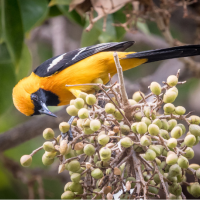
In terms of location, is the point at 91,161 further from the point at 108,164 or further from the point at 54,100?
the point at 54,100

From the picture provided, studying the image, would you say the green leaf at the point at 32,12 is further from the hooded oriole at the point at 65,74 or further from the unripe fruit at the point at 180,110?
the unripe fruit at the point at 180,110

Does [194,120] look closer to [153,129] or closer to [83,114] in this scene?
[153,129]

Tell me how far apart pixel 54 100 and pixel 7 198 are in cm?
134

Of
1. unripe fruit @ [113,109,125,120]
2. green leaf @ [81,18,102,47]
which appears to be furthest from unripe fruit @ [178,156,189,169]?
green leaf @ [81,18,102,47]

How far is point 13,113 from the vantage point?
3.47 metres

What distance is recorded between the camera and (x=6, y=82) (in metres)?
1.83

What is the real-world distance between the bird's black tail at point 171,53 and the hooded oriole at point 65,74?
5 centimetres

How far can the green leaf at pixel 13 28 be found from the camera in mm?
1486

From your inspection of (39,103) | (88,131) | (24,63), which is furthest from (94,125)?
(24,63)

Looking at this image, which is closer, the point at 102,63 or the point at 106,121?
the point at 106,121

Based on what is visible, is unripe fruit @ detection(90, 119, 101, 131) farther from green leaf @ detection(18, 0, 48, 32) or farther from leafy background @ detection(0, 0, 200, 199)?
green leaf @ detection(18, 0, 48, 32)

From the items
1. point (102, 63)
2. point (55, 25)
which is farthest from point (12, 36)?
point (55, 25)

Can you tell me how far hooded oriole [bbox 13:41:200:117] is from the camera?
4.88 feet

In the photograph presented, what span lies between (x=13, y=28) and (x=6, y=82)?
1.54 ft
